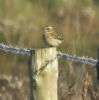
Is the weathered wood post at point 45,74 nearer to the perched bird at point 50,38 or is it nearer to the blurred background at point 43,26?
the perched bird at point 50,38

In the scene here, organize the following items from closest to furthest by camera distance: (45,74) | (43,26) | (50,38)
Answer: (45,74)
(50,38)
(43,26)

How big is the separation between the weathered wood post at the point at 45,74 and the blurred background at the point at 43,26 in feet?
10.2

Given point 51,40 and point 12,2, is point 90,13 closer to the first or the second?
point 12,2

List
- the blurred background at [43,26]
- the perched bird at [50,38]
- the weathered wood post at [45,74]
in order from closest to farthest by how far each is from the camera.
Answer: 1. the weathered wood post at [45,74]
2. the perched bird at [50,38]
3. the blurred background at [43,26]

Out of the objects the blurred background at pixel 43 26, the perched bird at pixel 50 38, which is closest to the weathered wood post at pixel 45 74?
the perched bird at pixel 50 38

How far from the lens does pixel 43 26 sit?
8125mm

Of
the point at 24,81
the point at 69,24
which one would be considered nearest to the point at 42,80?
the point at 24,81

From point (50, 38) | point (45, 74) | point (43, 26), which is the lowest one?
point (45, 74)

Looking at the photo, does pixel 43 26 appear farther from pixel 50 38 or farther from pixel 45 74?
pixel 45 74

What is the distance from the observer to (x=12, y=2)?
8297 millimetres

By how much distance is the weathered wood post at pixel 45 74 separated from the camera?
10.3 feet

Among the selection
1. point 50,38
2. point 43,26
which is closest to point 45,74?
point 50,38

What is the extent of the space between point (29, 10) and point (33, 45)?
0.97 m

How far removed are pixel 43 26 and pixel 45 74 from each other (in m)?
Answer: 4.96
